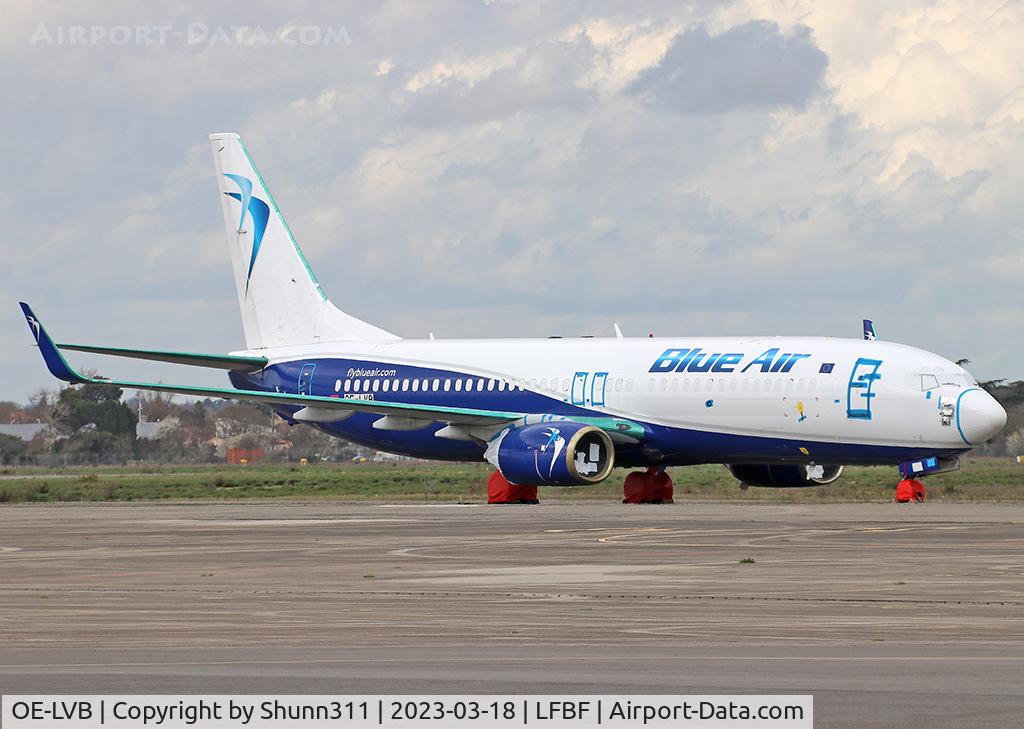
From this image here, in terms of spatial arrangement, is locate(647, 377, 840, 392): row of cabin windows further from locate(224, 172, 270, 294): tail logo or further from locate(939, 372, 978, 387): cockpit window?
locate(224, 172, 270, 294): tail logo

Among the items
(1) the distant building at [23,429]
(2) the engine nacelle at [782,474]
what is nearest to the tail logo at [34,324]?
(2) the engine nacelle at [782,474]

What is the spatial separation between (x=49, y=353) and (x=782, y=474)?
18570mm

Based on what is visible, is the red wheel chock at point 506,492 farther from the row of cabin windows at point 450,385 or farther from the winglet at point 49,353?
the winglet at point 49,353

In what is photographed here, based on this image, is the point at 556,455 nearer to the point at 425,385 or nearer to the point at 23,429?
the point at 425,385

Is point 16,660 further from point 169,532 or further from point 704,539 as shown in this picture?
point 169,532

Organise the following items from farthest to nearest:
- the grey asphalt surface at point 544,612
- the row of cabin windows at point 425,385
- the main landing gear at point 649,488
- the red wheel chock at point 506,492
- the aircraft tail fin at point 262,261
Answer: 1. the aircraft tail fin at point 262,261
2. the row of cabin windows at point 425,385
3. the main landing gear at point 649,488
4. the red wheel chock at point 506,492
5. the grey asphalt surface at point 544,612

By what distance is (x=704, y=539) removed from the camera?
28.1 metres

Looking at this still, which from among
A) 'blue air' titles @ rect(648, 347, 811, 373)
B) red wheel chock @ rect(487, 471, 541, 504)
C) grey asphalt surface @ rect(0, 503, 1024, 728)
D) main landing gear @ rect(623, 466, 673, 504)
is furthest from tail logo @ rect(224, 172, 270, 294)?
grey asphalt surface @ rect(0, 503, 1024, 728)

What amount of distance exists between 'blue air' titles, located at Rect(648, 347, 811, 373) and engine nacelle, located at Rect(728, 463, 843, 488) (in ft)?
13.4

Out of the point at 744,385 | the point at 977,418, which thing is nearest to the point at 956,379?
the point at 977,418

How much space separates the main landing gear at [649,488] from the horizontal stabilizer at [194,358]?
12.0 metres

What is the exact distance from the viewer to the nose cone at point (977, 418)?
4034cm

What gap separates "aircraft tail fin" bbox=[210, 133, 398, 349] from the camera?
54969mm
